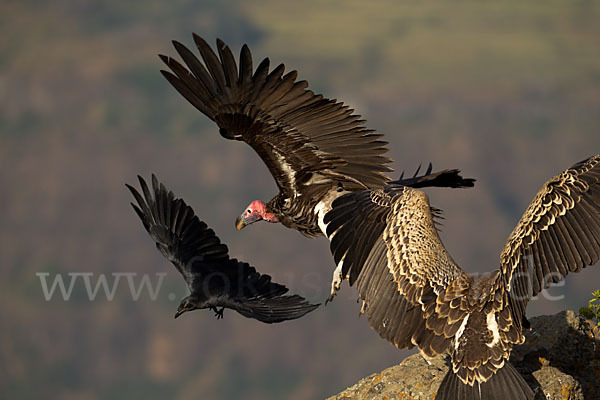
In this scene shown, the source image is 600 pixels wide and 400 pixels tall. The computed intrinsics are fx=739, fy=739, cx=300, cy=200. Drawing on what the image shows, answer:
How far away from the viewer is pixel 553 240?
286 inches

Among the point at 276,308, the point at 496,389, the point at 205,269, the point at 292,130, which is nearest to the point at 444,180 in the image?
the point at 292,130

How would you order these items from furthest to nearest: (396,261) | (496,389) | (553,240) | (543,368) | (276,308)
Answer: (276,308)
(543,368)
(396,261)
(553,240)
(496,389)

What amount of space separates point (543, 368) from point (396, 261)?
88.3 inches

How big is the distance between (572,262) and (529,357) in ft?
5.90

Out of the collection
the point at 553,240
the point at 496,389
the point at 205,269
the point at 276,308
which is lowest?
the point at 496,389

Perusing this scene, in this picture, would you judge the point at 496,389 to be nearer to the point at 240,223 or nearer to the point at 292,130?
the point at 292,130

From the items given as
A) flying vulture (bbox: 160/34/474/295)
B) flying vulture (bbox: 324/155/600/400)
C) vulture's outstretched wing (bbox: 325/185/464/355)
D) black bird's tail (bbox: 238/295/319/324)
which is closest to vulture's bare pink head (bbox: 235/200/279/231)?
flying vulture (bbox: 160/34/474/295)

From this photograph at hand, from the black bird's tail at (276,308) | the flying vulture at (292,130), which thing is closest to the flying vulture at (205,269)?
the black bird's tail at (276,308)

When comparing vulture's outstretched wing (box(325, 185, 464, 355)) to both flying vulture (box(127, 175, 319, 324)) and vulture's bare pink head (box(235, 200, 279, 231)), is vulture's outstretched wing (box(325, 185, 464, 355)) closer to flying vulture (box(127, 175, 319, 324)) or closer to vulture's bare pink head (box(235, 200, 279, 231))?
flying vulture (box(127, 175, 319, 324))

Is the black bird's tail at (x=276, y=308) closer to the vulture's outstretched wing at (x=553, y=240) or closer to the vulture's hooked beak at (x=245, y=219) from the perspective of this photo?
Answer: the vulture's hooked beak at (x=245, y=219)

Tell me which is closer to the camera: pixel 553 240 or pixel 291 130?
pixel 553 240

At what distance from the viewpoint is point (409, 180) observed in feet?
36.3

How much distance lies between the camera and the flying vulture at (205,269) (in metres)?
10.3

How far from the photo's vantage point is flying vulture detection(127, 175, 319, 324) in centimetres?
1034
